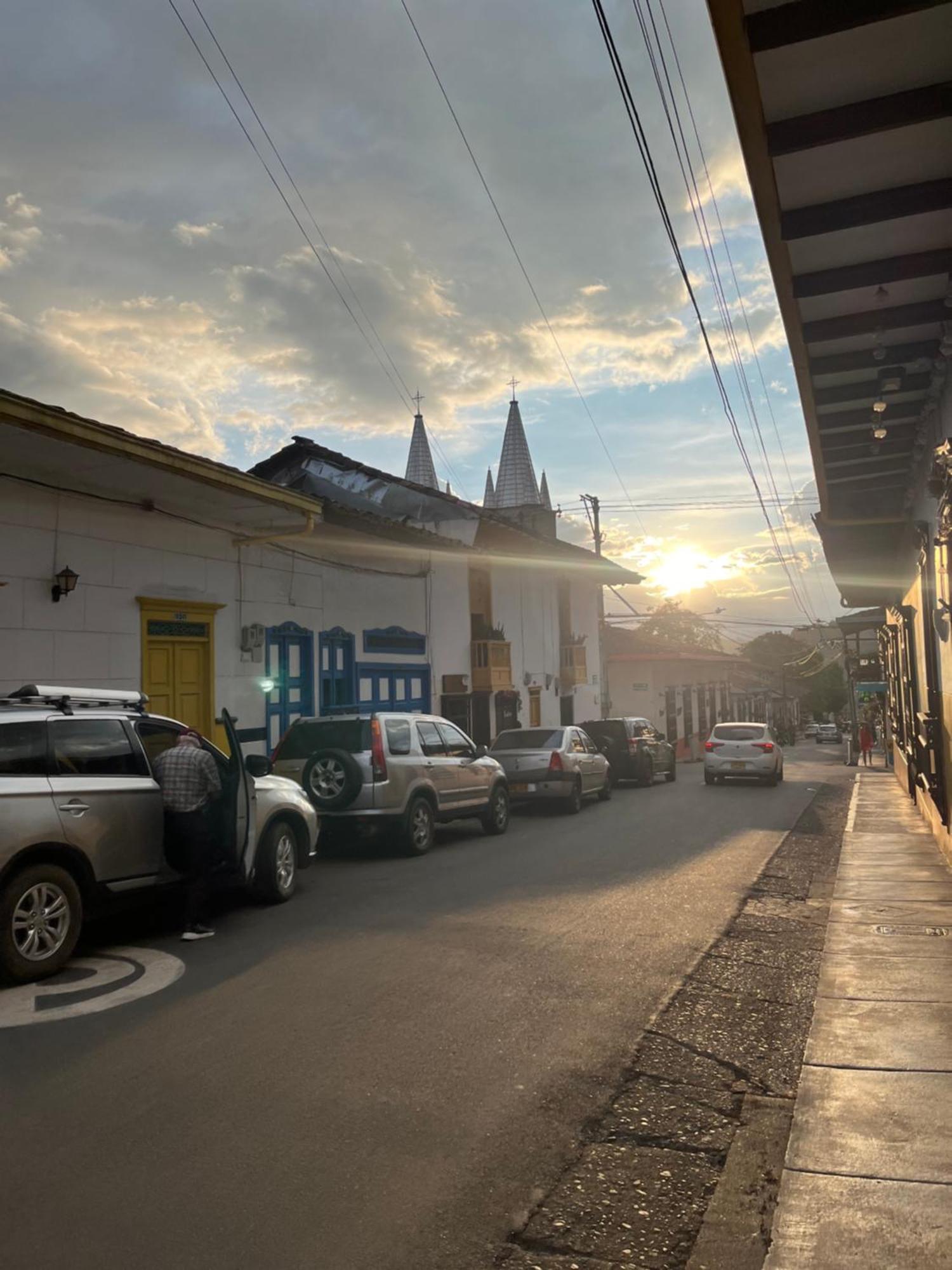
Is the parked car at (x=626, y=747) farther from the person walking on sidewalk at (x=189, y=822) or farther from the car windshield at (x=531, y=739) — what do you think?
the person walking on sidewalk at (x=189, y=822)

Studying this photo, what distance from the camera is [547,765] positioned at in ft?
58.6

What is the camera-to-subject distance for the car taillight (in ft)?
39.2

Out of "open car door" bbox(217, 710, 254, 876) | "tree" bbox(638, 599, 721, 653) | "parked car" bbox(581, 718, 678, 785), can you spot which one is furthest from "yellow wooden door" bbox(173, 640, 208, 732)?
"tree" bbox(638, 599, 721, 653)

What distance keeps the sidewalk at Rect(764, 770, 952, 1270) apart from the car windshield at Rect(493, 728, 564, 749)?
9.85 metres

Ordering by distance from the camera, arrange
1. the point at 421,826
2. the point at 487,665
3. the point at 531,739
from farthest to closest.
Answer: the point at 487,665 → the point at 531,739 → the point at 421,826

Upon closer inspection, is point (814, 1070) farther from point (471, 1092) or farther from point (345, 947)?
point (345, 947)

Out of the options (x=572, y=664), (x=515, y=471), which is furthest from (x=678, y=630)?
(x=572, y=664)

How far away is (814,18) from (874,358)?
12.7 ft

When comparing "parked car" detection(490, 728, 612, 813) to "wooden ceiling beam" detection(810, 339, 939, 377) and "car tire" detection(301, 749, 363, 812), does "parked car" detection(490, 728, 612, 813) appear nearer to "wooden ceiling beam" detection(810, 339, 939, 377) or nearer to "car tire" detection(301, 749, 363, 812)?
"car tire" detection(301, 749, 363, 812)

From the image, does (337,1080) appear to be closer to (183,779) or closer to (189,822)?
(189,822)

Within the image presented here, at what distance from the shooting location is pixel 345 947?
24.1ft

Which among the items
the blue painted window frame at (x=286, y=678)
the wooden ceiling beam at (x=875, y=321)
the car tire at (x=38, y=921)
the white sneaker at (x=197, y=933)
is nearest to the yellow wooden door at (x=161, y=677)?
the blue painted window frame at (x=286, y=678)

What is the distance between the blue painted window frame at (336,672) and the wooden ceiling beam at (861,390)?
34.2ft

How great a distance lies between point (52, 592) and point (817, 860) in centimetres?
972
